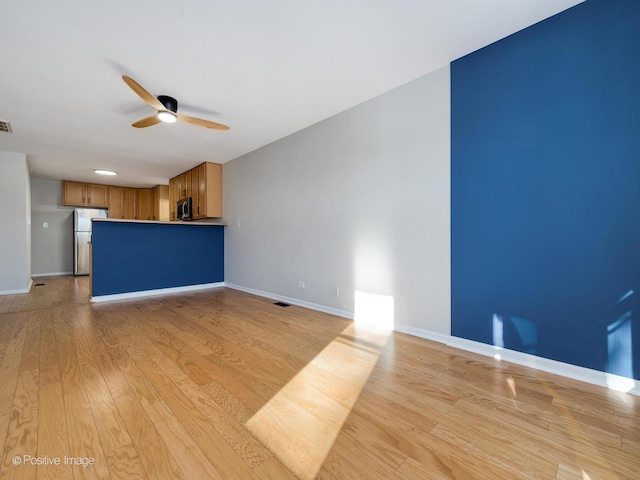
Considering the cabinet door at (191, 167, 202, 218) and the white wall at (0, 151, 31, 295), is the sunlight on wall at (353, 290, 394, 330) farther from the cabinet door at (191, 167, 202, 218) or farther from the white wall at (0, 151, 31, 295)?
the white wall at (0, 151, 31, 295)

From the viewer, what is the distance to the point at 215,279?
206 inches

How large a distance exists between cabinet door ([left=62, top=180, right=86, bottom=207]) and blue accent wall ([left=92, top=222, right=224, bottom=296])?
3.92 metres

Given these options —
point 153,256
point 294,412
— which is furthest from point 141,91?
point 153,256

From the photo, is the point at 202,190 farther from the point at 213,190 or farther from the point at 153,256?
the point at 153,256

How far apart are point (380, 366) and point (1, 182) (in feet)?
20.4

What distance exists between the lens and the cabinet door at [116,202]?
24.0 ft

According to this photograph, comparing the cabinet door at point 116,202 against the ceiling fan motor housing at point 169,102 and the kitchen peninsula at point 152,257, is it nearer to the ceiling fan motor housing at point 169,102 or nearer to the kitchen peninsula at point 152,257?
the kitchen peninsula at point 152,257

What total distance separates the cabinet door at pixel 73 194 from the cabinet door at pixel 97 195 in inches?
4.5

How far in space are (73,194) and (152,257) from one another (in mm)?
4186

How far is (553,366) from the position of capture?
6.16 ft

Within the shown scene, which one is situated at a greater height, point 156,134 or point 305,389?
point 156,134

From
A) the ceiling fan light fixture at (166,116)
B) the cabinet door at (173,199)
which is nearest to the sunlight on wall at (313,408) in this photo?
the ceiling fan light fixture at (166,116)

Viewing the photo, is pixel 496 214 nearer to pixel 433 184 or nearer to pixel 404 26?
pixel 433 184

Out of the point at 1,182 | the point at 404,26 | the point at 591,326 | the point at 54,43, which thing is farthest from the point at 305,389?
the point at 1,182
